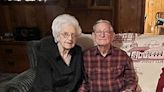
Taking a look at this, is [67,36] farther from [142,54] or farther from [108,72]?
[142,54]

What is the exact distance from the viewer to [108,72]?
2.07 meters

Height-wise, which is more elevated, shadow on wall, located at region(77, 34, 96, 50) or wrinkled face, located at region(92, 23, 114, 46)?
wrinkled face, located at region(92, 23, 114, 46)

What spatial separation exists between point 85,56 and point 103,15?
7.05ft

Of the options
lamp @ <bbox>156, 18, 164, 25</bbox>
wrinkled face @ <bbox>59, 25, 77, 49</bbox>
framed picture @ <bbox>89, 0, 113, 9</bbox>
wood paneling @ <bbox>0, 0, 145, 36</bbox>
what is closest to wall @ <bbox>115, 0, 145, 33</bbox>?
wood paneling @ <bbox>0, 0, 145, 36</bbox>

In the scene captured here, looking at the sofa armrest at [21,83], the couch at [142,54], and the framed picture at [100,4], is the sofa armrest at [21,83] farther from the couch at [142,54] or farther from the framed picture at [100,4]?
the framed picture at [100,4]

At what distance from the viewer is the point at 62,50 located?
6.63ft

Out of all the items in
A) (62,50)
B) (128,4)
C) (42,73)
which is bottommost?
(42,73)

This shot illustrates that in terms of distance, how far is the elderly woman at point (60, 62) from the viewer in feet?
6.44

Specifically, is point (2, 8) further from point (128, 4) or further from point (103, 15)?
point (128, 4)

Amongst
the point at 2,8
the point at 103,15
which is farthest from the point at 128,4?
the point at 2,8

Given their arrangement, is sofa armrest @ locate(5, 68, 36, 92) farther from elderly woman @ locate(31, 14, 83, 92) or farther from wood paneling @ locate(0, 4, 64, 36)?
wood paneling @ locate(0, 4, 64, 36)

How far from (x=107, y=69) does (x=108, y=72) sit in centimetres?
2

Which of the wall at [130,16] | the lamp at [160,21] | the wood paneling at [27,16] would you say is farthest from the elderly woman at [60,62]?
the lamp at [160,21]

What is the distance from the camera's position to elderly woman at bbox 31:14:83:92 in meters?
1.96
